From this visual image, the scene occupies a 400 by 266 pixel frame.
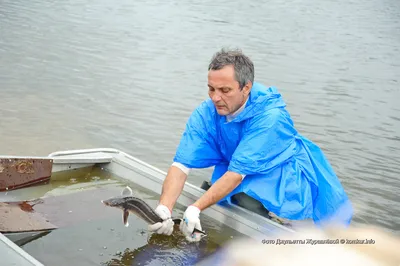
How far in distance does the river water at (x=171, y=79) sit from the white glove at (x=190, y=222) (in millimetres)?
3321

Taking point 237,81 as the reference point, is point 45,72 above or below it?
below

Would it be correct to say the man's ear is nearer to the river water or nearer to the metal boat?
the metal boat

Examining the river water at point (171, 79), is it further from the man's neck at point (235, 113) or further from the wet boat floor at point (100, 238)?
the man's neck at point (235, 113)

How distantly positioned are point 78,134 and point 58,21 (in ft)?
35.5

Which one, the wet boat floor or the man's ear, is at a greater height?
the man's ear

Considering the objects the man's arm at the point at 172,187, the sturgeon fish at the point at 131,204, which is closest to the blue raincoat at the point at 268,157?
the man's arm at the point at 172,187

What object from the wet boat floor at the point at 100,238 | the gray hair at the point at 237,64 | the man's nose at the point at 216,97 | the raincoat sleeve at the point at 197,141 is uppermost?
the gray hair at the point at 237,64

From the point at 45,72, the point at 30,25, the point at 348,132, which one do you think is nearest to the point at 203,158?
the point at 348,132

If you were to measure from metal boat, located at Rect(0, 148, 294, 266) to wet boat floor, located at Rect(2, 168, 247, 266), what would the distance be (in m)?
0.08

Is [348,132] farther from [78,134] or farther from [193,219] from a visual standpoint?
[193,219]

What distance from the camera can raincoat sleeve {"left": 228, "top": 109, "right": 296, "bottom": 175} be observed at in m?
4.92

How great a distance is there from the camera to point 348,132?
37.0 feet

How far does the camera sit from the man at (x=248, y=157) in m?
4.91

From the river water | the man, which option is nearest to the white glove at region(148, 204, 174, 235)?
the man
